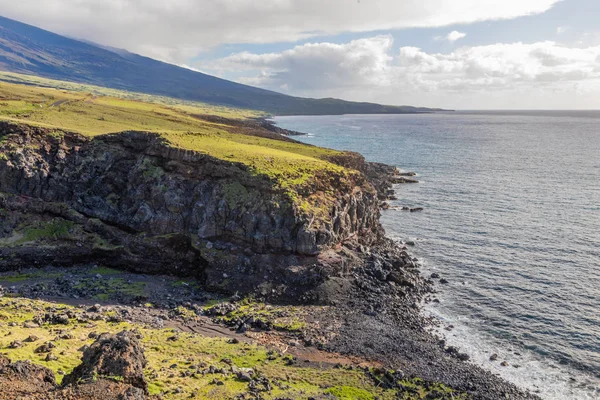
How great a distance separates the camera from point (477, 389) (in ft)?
115

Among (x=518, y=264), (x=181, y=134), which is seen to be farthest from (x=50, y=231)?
(x=518, y=264)

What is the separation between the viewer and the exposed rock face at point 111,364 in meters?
23.3

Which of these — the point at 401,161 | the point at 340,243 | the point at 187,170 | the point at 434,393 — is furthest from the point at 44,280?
the point at 401,161

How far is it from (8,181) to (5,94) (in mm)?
43637

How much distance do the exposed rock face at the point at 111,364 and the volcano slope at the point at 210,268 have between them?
0.82m

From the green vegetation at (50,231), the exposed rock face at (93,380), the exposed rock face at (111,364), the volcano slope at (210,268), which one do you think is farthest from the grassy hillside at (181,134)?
the exposed rock face at (93,380)

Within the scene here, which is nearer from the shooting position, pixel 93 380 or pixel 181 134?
pixel 93 380

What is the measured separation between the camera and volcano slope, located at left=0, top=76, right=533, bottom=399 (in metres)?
35.0

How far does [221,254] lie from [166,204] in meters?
12.7

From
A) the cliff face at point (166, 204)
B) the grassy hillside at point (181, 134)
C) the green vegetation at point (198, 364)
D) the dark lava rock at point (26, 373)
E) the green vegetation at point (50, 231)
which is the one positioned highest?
the grassy hillside at point (181, 134)

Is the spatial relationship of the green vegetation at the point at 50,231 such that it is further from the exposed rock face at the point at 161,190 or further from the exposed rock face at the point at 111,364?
the exposed rock face at the point at 111,364

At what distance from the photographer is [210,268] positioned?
170ft

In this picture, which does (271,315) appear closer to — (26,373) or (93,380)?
(93,380)

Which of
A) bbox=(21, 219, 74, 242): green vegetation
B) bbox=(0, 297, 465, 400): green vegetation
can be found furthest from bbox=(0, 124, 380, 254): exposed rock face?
bbox=(0, 297, 465, 400): green vegetation
